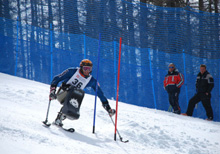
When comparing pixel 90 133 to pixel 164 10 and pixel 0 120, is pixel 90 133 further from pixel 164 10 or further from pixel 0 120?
pixel 164 10

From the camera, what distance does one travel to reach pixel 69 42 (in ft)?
33.1

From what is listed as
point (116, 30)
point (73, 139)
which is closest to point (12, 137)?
point (73, 139)

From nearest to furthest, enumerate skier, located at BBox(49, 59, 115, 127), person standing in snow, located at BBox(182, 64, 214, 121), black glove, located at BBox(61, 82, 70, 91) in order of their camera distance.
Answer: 1. skier, located at BBox(49, 59, 115, 127)
2. black glove, located at BBox(61, 82, 70, 91)
3. person standing in snow, located at BBox(182, 64, 214, 121)

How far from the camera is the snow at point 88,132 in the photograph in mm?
3752

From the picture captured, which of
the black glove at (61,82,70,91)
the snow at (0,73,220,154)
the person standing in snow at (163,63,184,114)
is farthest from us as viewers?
the person standing in snow at (163,63,184,114)

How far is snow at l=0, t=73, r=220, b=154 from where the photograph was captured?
12.3 feet

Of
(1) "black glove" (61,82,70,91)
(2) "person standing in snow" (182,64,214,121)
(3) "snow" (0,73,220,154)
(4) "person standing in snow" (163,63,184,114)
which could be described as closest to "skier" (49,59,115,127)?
(1) "black glove" (61,82,70,91)

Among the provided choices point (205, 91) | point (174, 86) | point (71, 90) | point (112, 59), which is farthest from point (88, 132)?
point (112, 59)

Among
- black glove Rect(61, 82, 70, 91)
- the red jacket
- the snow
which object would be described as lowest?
the snow

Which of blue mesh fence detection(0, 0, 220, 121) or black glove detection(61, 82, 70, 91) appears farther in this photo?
blue mesh fence detection(0, 0, 220, 121)

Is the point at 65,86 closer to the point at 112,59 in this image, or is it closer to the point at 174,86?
the point at 174,86

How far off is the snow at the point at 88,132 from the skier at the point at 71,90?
1.17 ft

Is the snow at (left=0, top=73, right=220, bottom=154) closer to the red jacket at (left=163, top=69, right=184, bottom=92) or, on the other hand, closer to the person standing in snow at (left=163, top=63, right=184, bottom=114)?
the person standing in snow at (left=163, top=63, right=184, bottom=114)

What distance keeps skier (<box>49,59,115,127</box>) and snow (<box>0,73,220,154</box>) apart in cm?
36
